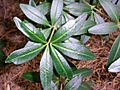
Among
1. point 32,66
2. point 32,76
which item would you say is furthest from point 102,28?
point 32,66

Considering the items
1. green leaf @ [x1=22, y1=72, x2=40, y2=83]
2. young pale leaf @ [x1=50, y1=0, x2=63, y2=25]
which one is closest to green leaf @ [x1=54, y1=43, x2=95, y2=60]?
→ young pale leaf @ [x1=50, y1=0, x2=63, y2=25]

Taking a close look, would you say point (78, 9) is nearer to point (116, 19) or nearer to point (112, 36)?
→ point (116, 19)

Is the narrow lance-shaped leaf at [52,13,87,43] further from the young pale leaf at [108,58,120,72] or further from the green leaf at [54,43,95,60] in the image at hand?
the young pale leaf at [108,58,120,72]

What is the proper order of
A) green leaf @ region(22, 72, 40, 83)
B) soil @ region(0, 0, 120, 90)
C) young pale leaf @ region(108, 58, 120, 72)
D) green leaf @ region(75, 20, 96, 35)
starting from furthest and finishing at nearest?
soil @ region(0, 0, 120, 90), green leaf @ region(22, 72, 40, 83), green leaf @ region(75, 20, 96, 35), young pale leaf @ region(108, 58, 120, 72)

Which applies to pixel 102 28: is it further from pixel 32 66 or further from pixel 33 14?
pixel 32 66

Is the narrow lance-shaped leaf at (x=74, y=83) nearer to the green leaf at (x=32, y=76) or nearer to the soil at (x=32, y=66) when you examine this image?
the green leaf at (x=32, y=76)

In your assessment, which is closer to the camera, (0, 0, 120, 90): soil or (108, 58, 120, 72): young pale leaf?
(108, 58, 120, 72): young pale leaf

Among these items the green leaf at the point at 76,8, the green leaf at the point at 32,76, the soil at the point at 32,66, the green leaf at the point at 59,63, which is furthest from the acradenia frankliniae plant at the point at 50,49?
the soil at the point at 32,66
